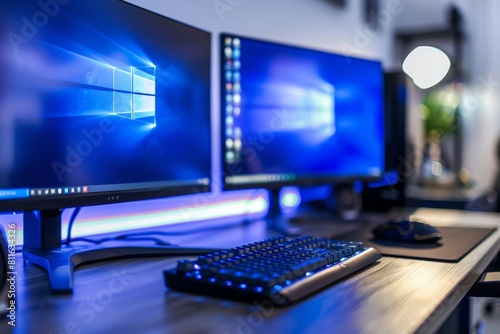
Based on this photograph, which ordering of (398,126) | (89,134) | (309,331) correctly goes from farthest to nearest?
1. (398,126)
2. (89,134)
3. (309,331)

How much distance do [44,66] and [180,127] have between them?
13.2 inches

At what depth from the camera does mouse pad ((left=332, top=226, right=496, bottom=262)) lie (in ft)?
3.04

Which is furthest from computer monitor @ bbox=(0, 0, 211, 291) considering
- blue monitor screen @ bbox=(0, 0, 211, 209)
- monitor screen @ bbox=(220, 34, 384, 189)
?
monitor screen @ bbox=(220, 34, 384, 189)

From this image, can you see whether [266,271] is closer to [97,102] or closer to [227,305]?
[227,305]

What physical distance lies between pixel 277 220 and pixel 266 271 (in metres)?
0.72

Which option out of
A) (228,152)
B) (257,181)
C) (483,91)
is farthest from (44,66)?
(483,91)

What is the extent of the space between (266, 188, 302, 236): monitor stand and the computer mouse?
8.4 inches

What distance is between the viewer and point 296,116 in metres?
1.34

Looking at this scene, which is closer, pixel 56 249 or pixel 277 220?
pixel 56 249

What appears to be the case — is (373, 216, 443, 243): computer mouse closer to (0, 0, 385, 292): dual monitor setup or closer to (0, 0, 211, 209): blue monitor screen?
(0, 0, 385, 292): dual monitor setup

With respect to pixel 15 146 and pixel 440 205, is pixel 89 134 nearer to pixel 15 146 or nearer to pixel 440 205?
pixel 15 146

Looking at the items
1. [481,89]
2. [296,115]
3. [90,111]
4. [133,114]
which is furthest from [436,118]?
[90,111]

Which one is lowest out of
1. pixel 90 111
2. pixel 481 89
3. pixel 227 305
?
pixel 227 305

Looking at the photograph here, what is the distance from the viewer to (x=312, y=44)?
1.88 m
